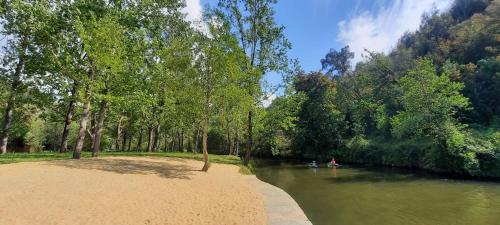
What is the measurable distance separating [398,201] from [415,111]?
20.1 m

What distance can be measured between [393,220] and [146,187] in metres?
11.4

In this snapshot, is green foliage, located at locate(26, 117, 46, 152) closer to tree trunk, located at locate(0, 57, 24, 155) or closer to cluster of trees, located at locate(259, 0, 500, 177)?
tree trunk, located at locate(0, 57, 24, 155)

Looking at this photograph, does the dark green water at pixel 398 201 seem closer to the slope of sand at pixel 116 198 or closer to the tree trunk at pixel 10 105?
the slope of sand at pixel 116 198

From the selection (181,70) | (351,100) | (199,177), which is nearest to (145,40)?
(181,70)

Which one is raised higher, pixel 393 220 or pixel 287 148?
pixel 287 148

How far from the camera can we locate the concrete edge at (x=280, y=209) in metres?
12.6

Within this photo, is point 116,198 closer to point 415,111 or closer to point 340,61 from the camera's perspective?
point 415,111

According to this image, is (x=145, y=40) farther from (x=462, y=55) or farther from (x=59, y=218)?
(x=462, y=55)

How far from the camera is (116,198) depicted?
13414mm

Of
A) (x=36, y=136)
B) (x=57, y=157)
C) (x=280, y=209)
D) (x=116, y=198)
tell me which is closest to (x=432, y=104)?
(x=280, y=209)

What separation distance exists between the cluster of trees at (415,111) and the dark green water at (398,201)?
676 centimetres

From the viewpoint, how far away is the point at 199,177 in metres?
21.2

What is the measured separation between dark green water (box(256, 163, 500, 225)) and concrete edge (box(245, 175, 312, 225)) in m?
1.28

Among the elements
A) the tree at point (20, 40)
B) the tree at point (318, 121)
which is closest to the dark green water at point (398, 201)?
the tree at point (20, 40)
